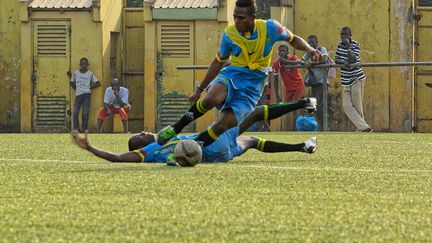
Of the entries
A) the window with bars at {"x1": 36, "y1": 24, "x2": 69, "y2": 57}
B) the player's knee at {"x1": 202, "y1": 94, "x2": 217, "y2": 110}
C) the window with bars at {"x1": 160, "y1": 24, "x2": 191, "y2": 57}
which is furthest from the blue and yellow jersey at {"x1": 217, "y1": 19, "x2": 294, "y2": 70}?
the window with bars at {"x1": 36, "y1": 24, "x2": 69, "y2": 57}

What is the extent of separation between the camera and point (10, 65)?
2939cm

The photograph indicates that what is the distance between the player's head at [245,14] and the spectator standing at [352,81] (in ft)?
40.1

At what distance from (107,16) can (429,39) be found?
6882 mm

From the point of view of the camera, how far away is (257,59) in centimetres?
1155

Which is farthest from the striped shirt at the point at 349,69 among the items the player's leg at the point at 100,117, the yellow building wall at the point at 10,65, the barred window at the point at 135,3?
the barred window at the point at 135,3

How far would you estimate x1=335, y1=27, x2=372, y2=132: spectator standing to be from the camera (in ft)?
77.3

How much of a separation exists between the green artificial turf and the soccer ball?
9cm

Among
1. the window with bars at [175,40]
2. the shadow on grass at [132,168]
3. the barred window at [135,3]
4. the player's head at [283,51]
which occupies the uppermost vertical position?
the barred window at [135,3]

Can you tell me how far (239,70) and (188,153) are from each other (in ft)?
4.40

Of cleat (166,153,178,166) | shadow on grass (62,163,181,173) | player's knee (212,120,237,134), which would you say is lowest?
shadow on grass (62,163,181,173)

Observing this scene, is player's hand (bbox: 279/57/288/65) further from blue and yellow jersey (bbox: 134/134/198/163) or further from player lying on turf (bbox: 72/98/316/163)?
blue and yellow jersey (bbox: 134/134/198/163)

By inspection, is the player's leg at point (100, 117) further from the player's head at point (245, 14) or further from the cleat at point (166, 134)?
the cleat at point (166, 134)

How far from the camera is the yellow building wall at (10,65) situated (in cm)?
2927

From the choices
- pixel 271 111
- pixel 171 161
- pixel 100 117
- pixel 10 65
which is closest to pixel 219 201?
pixel 171 161
